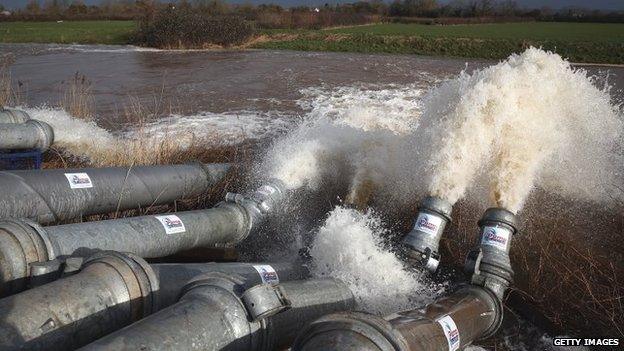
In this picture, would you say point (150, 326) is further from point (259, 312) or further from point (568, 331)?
point (568, 331)

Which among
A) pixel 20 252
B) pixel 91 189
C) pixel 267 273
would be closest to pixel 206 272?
pixel 267 273

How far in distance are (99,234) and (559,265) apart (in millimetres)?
4531

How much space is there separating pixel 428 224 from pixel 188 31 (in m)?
31.4

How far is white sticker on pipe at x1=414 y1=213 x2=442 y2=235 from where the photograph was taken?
16.5 ft

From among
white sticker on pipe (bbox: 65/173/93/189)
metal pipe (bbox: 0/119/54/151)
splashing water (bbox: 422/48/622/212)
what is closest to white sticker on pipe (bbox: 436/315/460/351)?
splashing water (bbox: 422/48/622/212)

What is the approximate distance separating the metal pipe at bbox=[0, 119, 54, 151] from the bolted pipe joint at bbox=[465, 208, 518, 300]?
17.9 ft

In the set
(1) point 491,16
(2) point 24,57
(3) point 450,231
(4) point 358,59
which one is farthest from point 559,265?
(1) point 491,16

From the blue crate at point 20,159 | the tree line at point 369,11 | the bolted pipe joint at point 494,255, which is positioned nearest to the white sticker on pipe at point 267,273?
the bolted pipe joint at point 494,255

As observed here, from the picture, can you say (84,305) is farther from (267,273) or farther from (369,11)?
(369,11)

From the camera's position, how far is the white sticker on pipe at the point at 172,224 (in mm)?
4734

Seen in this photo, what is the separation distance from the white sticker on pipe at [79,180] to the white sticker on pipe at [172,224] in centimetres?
89

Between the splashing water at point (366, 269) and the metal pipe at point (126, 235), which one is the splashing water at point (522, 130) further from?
the metal pipe at point (126, 235)

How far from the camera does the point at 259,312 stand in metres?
3.01

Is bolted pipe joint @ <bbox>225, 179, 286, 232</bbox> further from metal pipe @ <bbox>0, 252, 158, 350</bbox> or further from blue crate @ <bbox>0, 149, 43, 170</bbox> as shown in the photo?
blue crate @ <bbox>0, 149, 43, 170</bbox>
